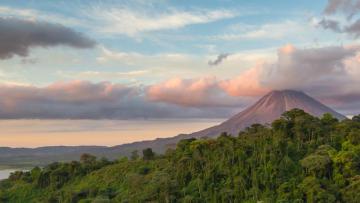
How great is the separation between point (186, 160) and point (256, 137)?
9511 mm

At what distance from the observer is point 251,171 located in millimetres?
52375

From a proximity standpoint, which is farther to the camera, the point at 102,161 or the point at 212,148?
the point at 102,161

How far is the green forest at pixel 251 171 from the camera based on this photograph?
4719cm

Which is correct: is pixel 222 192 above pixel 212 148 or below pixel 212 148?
below

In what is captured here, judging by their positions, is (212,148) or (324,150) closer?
(324,150)

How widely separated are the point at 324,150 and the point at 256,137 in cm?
1028

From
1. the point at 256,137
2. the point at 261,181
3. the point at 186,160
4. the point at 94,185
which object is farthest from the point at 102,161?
the point at 261,181

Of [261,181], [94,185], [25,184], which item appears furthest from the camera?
[25,184]

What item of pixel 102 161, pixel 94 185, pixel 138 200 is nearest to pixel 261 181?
pixel 138 200

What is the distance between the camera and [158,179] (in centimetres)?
5544

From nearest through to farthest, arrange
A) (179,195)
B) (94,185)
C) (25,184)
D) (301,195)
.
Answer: (301,195) < (179,195) < (94,185) < (25,184)

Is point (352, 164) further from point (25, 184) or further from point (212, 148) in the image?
point (25, 184)

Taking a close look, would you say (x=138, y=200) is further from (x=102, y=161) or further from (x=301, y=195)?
(x=102, y=161)

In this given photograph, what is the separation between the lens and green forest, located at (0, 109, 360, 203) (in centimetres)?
4719
